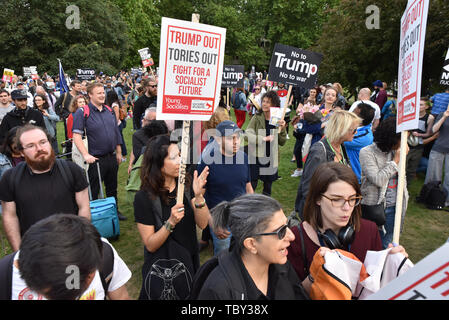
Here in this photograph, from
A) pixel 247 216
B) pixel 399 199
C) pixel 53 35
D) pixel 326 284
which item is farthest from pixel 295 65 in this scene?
pixel 53 35

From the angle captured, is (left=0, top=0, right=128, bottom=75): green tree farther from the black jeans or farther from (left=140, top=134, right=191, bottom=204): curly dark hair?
(left=140, top=134, right=191, bottom=204): curly dark hair

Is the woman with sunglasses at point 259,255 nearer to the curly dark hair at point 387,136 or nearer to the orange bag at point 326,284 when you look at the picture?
the orange bag at point 326,284

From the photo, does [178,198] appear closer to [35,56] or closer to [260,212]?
[260,212]

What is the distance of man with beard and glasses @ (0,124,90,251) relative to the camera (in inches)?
111

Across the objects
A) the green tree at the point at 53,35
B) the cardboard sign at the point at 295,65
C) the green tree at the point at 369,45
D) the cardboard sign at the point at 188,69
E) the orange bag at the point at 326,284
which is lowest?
the orange bag at the point at 326,284

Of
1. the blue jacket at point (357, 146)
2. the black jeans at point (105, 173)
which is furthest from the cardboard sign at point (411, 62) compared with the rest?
the black jeans at point (105, 173)

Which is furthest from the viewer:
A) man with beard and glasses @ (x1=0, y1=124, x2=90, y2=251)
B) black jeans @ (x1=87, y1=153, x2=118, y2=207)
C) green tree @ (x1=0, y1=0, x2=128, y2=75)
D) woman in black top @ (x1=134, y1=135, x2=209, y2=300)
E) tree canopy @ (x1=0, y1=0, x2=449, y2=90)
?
green tree @ (x1=0, y1=0, x2=128, y2=75)

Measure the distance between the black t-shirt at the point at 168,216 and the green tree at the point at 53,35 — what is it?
3336 centimetres

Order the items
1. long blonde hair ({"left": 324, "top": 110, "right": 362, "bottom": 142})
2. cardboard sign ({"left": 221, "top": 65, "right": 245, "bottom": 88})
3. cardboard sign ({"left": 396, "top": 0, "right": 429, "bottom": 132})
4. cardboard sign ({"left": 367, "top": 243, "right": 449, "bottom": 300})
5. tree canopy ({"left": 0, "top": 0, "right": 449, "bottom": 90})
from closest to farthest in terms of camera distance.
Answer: cardboard sign ({"left": 367, "top": 243, "right": 449, "bottom": 300}) → cardboard sign ({"left": 396, "top": 0, "right": 429, "bottom": 132}) → long blonde hair ({"left": 324, "top": 110, "right": 362, "bottom": 142}) → cardboard sign ({"left": 221, "top": 65, "right": 245, "bottom": 88}) → tree canopy ({"left": 0, "top": 0, "right": 449, "bottom": 90})

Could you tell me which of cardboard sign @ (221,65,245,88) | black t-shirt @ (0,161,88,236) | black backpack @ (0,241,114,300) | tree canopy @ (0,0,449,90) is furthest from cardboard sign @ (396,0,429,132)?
tree canopy @ (0,0,449,90)

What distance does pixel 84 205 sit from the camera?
10.1 ft

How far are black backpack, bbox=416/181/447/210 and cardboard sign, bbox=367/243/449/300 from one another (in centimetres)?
585

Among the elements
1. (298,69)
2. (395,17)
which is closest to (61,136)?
(298,69)

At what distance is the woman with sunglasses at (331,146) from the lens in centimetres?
339
